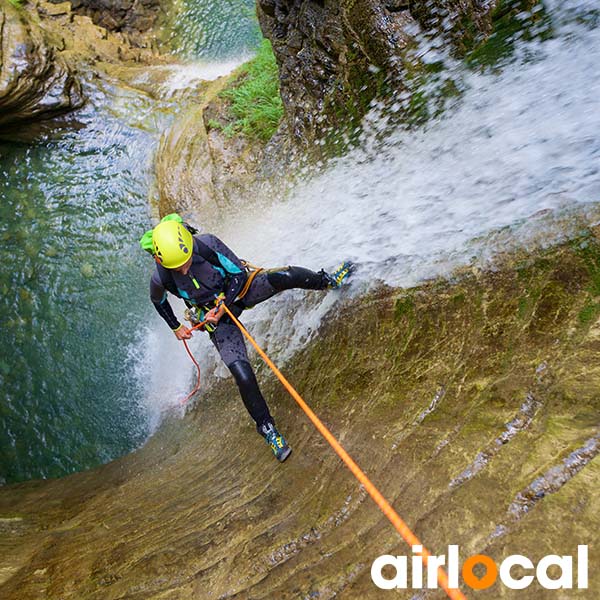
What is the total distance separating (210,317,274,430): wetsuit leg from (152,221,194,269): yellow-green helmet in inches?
27.8

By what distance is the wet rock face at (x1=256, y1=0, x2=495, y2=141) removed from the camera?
464 centimetres

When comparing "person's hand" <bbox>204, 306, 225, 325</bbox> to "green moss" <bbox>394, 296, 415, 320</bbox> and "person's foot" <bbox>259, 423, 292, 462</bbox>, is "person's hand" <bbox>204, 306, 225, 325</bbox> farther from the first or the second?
"green moss" <bbox>394, 296, 415, 320</bbox>

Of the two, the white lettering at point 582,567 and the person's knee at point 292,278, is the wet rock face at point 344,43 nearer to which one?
the person's knee at point 292,278

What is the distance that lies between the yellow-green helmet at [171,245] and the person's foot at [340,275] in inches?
49.9

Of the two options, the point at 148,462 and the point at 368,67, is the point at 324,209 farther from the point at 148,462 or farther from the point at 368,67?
the point at 148,462

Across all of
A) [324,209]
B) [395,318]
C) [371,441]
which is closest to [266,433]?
[371,441]

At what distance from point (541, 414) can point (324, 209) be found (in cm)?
375

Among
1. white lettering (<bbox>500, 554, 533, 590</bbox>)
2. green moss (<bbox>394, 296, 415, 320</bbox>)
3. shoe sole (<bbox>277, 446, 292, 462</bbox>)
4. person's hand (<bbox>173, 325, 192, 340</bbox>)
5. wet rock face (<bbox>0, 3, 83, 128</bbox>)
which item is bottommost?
shoe sole (<bbox>277, 446, 292, 462</bbox>)

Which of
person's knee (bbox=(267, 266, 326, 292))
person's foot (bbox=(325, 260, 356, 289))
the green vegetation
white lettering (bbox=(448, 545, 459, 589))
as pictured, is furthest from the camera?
the green vegetation

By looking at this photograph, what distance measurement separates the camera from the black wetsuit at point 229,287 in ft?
11.8

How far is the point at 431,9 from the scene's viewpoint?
468cm

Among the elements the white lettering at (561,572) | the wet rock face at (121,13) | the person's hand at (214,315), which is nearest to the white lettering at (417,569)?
the white lettering at (561,572)

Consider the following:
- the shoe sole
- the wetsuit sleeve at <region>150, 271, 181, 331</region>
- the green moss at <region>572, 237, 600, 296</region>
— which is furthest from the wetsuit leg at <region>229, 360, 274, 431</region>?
the green moss at <region>572, 237, 600, 296</region>

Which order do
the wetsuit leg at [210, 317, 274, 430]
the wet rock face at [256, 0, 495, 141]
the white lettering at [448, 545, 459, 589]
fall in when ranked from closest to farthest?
the white lettering at [448, 545, 459, 589] → the wetsuit leg at [210, 317, 274, 430] → the wet rock face at [256, 0, 495, 141]
